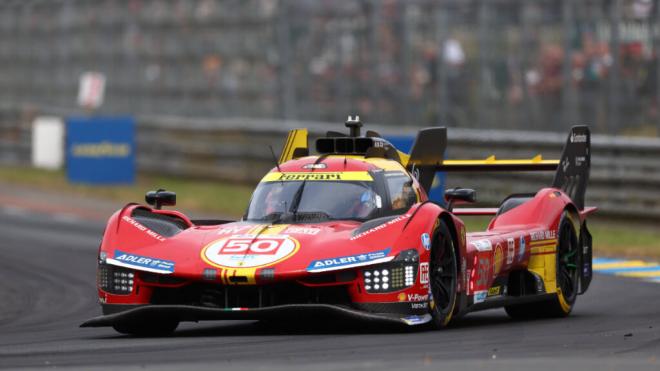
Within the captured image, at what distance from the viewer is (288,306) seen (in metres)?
10.8

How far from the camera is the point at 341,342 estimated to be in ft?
34.3

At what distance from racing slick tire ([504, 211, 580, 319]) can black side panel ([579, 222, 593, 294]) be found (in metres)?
0.11

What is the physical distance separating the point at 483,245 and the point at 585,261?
2.03 meters

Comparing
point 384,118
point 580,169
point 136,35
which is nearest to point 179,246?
point 580,169

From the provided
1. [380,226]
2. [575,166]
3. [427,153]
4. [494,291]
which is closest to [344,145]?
[427,153]

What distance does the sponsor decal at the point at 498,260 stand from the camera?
41.9ft

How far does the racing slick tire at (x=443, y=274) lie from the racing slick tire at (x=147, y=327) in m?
1.86

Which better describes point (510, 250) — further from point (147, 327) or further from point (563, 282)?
point (147, 327)

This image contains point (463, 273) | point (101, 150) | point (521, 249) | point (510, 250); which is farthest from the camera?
point (101, 150)

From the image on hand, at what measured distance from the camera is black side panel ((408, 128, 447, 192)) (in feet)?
46.8

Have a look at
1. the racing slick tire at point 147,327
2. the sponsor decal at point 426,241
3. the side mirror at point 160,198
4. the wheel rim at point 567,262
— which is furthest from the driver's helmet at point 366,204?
the wheel rim at point 567,262

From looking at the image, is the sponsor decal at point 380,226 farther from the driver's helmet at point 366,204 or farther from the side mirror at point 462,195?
the side mirror at point 462,195

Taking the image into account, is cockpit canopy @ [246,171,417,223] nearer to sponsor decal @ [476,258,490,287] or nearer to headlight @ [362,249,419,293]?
sponsor decal @ [476,258,490,287]

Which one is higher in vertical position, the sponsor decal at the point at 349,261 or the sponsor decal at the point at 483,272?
the sponsor decal at the point at 349,261
